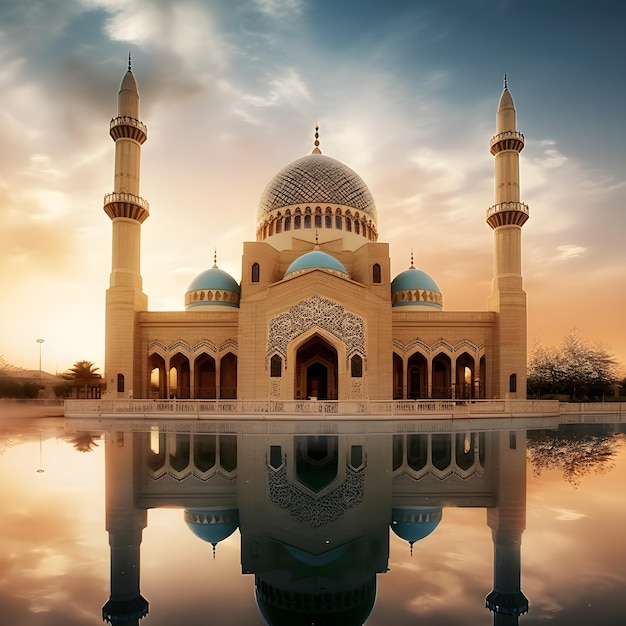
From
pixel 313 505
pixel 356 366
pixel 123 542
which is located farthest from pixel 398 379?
pixel 123 542

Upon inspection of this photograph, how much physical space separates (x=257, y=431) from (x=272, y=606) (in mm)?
12215

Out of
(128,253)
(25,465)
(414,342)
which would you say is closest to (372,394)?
(414,342)

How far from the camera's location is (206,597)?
3939 mm

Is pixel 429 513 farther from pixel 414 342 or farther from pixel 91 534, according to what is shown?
pixel 414 342

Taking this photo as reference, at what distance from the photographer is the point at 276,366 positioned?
25.2 metres

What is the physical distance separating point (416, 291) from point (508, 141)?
9.17 meters

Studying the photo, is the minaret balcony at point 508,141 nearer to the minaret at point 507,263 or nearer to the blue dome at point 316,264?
the minaret at point 507,263

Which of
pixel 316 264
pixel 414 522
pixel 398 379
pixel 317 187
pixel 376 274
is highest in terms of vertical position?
pixel 317 187

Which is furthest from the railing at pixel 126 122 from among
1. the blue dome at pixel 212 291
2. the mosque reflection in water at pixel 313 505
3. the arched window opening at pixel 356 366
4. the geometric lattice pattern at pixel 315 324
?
the mosque reflection in water at pixel 313 505

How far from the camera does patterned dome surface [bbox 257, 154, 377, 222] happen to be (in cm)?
3348

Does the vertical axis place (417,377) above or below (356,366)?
below

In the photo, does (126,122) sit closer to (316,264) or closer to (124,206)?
(124,206)

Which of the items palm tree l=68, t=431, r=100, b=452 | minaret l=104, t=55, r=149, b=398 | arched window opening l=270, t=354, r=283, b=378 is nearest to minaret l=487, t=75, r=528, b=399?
arched window opening l=270, t=354, r=283, b=378

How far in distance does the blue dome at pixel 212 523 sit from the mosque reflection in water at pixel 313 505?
1cm
